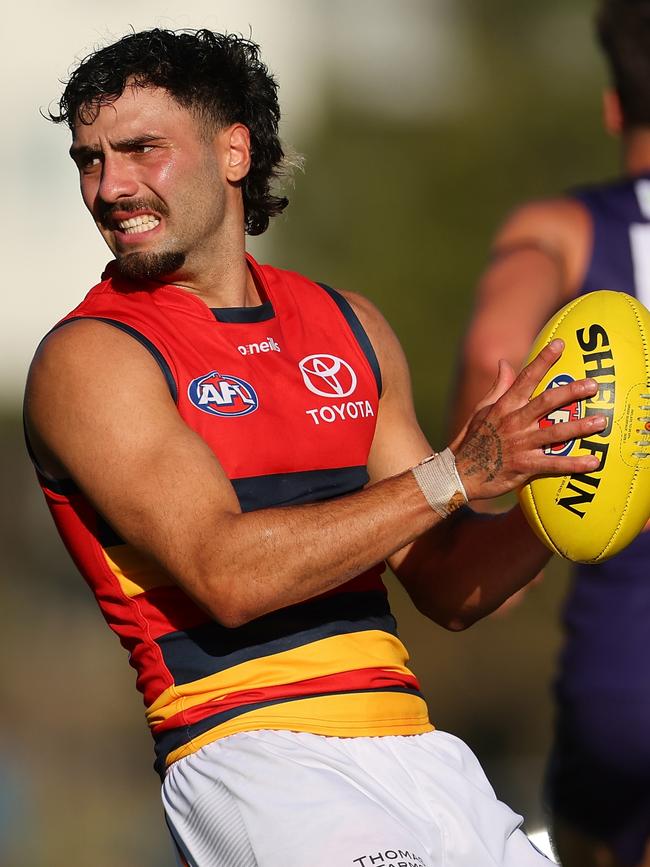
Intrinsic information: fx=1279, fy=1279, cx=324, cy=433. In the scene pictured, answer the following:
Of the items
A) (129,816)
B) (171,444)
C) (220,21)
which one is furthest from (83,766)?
(171,444)

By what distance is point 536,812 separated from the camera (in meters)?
5.61

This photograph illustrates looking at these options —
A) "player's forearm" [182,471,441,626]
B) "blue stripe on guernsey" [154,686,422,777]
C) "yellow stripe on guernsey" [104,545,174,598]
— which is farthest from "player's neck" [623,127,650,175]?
"yellow stripe on guernsey" [104,545,174,598]

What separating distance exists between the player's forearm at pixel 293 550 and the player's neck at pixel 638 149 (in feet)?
4.74

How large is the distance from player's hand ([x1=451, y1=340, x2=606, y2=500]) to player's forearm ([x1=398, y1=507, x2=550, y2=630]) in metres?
0.39

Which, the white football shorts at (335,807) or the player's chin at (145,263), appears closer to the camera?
the white football shorts at (335,807)

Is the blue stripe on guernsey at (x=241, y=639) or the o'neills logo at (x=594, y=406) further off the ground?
the o'neills logo at (x=594, y=406)

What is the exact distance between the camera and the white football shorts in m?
2.08

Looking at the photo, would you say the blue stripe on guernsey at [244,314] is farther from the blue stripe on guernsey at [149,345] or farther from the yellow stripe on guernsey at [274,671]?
the yellow stripe on guernsey at [274,671]

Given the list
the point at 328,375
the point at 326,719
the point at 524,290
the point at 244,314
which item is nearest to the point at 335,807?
the point at 326,719

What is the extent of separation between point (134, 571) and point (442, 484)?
61 centimetres

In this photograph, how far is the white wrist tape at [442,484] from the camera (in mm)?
2156

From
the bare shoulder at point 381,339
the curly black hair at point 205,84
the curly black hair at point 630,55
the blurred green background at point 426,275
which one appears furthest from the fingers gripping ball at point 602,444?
the blurred green background at point 426,275

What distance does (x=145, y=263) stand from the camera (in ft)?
8.17

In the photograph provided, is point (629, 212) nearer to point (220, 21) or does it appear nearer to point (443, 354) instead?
point (220, 21)
